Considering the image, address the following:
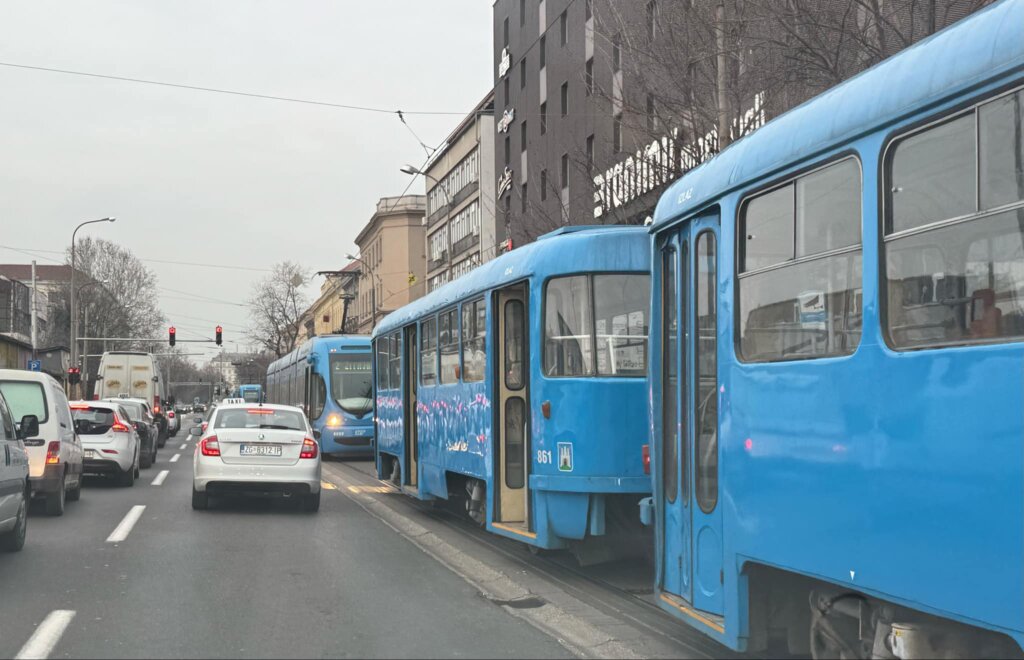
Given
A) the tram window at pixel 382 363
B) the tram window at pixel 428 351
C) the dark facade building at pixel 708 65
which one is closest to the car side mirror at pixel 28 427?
the tram window at pixel 428 351

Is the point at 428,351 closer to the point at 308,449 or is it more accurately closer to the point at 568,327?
the point at 308,449

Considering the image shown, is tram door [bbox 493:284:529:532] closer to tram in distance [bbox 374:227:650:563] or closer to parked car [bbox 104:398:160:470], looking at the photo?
tram in distance [bbox 374:227:650:563]

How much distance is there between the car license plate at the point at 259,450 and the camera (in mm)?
15734

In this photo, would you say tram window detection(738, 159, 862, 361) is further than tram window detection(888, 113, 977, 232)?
Yes

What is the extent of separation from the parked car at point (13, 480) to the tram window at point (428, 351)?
4521 millimetres

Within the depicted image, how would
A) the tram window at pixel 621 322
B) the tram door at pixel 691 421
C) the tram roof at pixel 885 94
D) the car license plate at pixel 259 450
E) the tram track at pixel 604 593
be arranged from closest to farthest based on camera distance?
the tram roof at pixel 885 94 → the tram door at pixel 691 421 → the tram track at pixel 604 593 → the tram window at pixel 621 322 → the car license plate at pixel 259 450

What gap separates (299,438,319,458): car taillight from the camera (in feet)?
52.1

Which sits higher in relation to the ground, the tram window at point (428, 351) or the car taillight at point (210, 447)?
the tram window at point (428, 351)

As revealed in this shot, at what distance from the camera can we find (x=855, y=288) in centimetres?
504

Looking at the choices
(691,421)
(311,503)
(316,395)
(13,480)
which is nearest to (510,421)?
(691,421)

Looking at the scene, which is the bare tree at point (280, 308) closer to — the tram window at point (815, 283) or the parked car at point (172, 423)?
the parked car at point (172, 423)

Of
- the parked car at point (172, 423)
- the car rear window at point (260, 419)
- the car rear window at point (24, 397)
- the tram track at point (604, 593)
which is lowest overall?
the parked car at point (172, 423)

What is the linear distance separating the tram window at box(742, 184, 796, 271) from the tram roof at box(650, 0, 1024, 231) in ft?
0.44

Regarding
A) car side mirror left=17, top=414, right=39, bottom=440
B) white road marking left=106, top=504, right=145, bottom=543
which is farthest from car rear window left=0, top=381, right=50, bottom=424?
car side mirror left=17, top=414, right=39, bottom=440
